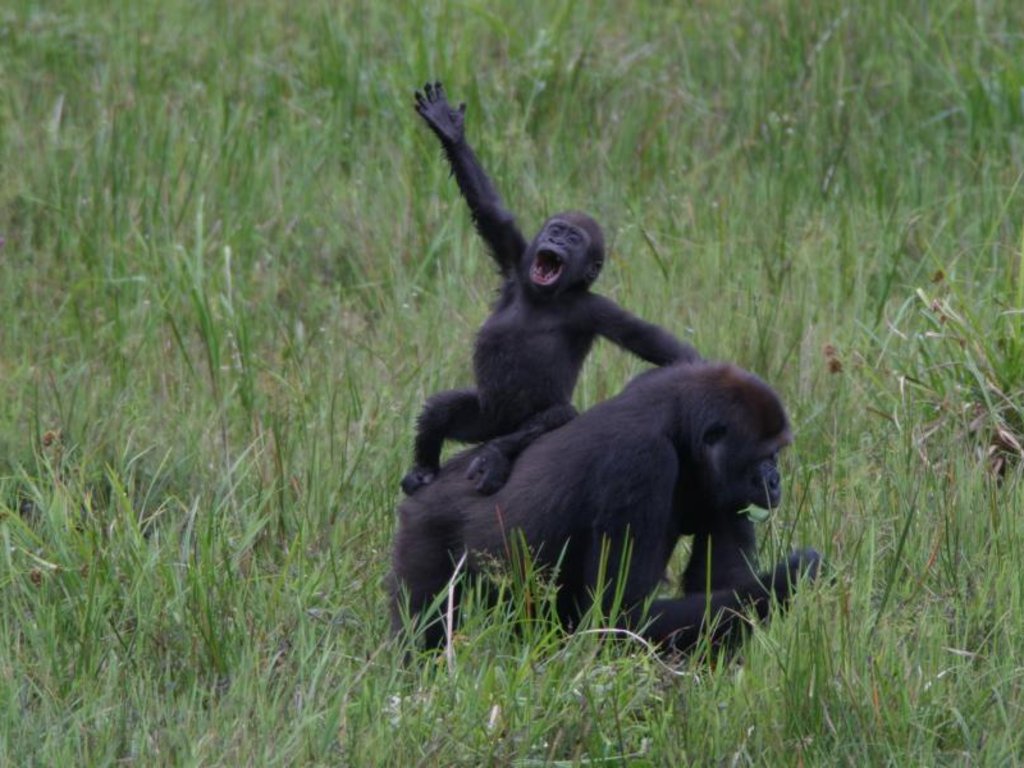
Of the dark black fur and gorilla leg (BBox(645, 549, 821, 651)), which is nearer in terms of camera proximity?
gorilla leg (BBox(645, 549, 821, 651))

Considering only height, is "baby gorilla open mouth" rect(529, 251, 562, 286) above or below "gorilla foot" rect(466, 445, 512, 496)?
above

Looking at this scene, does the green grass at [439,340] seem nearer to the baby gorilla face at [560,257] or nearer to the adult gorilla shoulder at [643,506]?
the adult gorilla shoulder at [643,506]

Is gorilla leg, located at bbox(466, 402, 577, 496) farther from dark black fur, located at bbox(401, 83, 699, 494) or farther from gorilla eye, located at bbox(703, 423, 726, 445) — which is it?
gorilla eye, located at bbox(703, 423, 726, 445)

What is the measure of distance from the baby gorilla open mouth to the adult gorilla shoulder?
523 millimetres

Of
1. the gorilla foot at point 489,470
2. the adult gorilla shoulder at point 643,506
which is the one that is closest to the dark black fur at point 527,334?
the gorilla foot at point 489,470

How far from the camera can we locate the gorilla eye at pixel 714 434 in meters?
4.66

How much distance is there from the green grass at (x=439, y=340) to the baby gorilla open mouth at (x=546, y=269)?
84 centimetres

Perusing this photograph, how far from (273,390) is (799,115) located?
317cm

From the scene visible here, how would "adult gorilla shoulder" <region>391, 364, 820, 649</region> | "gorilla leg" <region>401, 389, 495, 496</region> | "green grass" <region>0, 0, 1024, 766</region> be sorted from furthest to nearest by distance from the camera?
"gorilla leg" <region>401, 389, 495, 496</region>, "adult gorilla shoulder" <region>391, 364, 820, 649</region>, "green grass" <region>0, 0, 1024, 766</region>

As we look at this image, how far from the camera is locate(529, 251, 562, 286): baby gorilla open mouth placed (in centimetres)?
523

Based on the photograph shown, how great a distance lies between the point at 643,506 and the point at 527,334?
82cm

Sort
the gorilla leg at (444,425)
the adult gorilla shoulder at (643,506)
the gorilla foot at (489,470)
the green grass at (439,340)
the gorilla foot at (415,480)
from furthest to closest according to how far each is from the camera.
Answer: the gorilla leg at (444,425) → the gorilla foot at (415,480) → the gorilla foot at (489,470) → the adult gorilla shoulder at (643,506) → the green grass at (439,340)

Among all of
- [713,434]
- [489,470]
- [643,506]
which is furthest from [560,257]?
[643,506]

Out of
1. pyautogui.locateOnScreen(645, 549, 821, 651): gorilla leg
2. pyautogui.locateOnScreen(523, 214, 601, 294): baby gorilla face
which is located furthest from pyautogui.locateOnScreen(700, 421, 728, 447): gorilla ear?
pyautogui.locateOnScreen(523, 214, 601, 294): baby gorilla face
